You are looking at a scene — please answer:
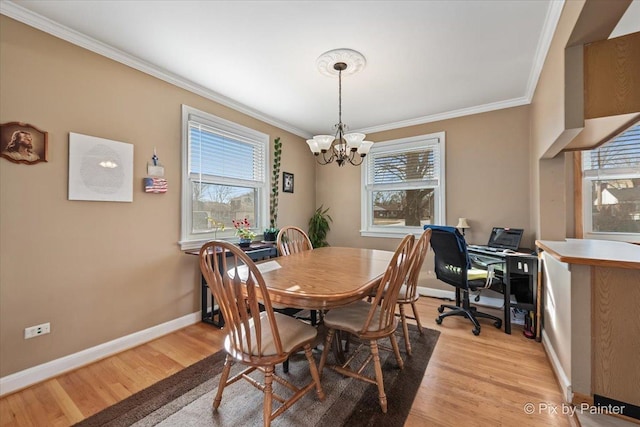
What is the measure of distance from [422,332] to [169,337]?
242 centimetres

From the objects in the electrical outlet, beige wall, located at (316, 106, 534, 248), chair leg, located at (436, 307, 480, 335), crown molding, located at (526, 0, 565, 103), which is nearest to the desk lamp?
beige wall, located at (316, 106, 534, 248)

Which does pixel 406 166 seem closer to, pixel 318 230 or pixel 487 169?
pixel 487 169

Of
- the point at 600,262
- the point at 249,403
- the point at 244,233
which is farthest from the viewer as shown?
the point at 244,233

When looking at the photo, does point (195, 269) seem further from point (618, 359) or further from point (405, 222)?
point (618, 359)

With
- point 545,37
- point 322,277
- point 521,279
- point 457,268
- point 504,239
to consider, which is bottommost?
point 521,279

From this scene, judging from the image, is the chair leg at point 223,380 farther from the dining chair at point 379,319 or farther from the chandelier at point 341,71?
the chandelier at point 341,71

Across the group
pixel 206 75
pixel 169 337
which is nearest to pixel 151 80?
pixel 206 75

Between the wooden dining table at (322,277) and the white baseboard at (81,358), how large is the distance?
4.69 ft

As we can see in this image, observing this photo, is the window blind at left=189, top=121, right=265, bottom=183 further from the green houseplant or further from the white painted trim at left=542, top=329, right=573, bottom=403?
the white painted trim at left=542, top=329, right=573, bottom=403

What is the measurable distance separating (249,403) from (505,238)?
120 inches

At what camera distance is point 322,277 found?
167 cm

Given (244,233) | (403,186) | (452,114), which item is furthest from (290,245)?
(452,114)

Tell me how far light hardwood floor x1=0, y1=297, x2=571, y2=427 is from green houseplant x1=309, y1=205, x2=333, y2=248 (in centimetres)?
231

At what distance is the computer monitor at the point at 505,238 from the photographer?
116 inches
